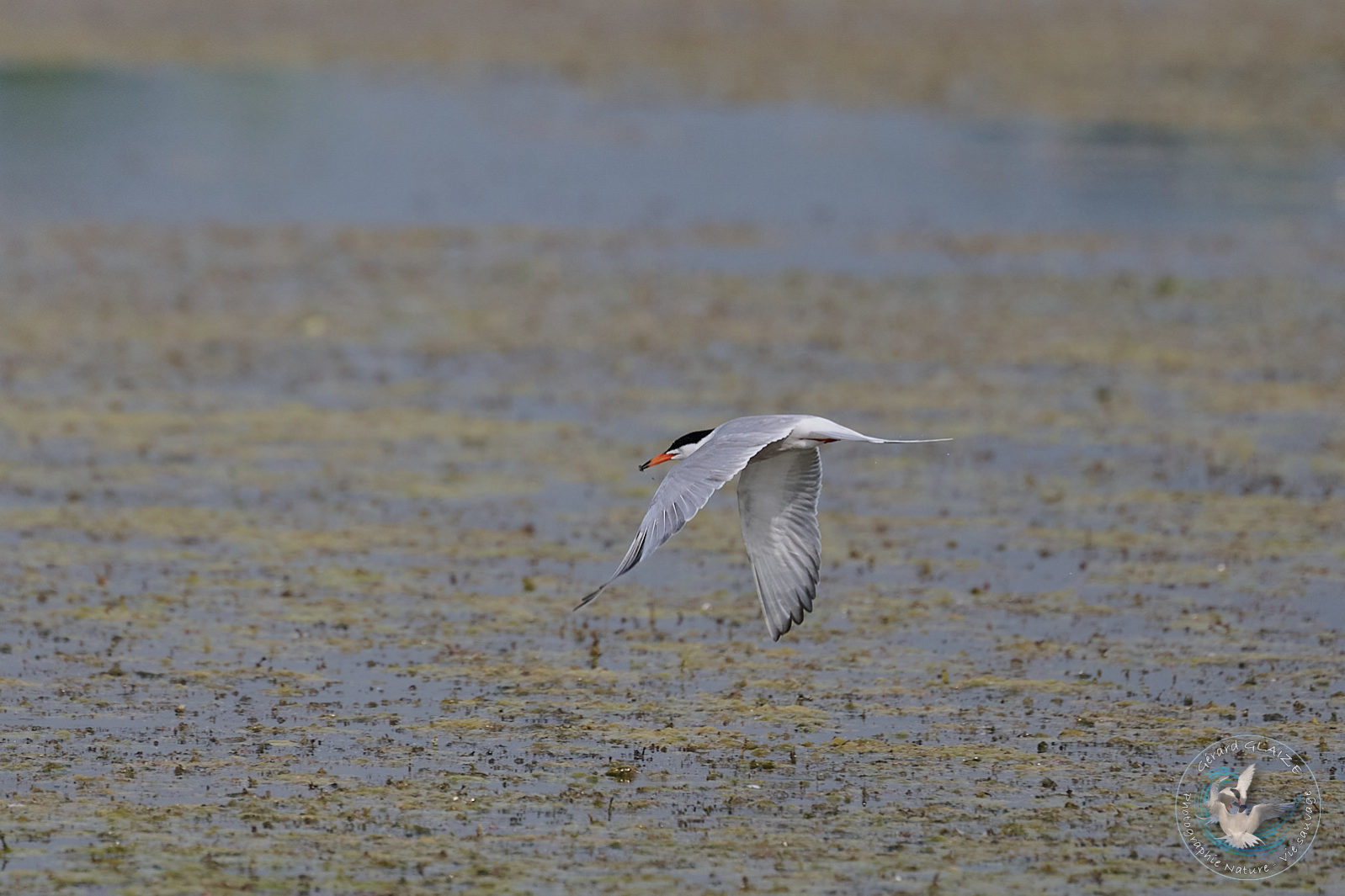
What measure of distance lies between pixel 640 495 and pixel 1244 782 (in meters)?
5.82

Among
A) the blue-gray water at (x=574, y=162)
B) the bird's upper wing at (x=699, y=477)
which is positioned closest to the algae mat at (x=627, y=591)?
the bird's upper wing at (x=699, y=477)

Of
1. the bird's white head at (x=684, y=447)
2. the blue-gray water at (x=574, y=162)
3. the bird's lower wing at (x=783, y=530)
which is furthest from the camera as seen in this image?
the blue-gray water at (x=574, y=162)

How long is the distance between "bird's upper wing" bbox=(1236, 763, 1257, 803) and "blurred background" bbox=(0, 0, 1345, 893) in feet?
1.01

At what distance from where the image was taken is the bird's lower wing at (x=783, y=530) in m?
9.25

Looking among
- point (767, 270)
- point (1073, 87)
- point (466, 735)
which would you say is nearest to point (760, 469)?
point (466, 735)

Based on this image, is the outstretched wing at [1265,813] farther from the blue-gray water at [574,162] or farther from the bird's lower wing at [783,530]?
the blue-gray water at [574,162]

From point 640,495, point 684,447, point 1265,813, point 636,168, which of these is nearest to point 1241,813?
point 1265,813

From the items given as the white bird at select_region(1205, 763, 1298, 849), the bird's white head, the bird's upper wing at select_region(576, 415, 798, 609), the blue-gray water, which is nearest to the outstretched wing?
the white bird at select_region(1205, 763, 1298, 849)

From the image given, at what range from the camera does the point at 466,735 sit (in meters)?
9.06

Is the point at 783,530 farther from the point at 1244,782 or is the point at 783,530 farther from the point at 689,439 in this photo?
the point at 1244,782

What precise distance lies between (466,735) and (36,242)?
51.5 feet

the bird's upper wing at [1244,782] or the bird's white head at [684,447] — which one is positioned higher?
the bird's white head at [684,447]

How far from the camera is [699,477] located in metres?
8.45

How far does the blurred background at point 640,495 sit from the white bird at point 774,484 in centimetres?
62
